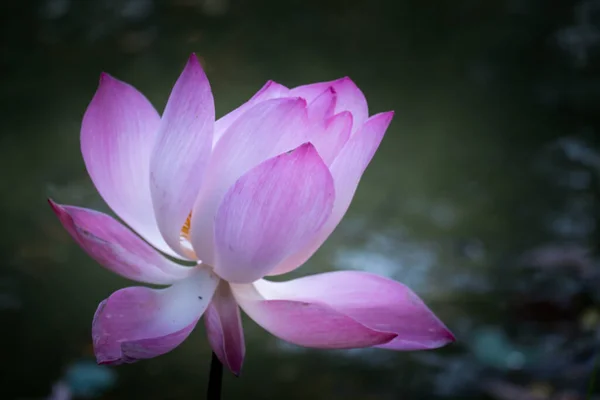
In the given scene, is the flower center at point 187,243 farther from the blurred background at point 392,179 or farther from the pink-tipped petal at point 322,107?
the blurred background at point 392,179

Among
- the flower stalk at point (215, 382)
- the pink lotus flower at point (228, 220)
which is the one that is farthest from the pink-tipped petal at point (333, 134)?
the flower stalk at point (215, 382)

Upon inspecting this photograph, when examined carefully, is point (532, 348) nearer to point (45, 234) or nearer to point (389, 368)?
point (389, 368)

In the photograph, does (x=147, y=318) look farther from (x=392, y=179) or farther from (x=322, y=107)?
(x=392, y=179)

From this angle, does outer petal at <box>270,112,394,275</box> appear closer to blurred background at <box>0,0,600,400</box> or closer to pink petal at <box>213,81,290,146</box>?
pink petal at <box>213,81,290,146</box>

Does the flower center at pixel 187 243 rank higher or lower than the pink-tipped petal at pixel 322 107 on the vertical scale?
lower

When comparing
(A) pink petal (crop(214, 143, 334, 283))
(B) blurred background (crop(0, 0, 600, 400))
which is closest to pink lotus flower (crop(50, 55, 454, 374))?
(A) pink petal (crop(214, 143, 334, 283))

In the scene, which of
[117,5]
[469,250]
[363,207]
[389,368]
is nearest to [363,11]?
[117,5]
